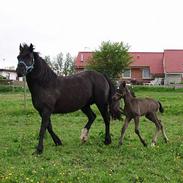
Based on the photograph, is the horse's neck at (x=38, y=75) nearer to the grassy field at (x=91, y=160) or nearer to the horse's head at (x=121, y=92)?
the grassy field at (x=91, y=160)

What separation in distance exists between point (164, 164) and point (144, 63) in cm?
6352

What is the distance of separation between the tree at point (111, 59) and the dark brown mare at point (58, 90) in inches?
1797

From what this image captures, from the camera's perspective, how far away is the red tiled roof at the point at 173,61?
67438 millimetres

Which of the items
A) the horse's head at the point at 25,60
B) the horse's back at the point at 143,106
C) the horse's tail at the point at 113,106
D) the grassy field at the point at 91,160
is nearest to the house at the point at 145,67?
the grassy field at the point at 91,160

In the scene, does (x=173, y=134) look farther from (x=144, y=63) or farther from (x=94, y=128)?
(x=144, y=63)

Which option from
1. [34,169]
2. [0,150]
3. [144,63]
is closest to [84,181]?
[34,169]

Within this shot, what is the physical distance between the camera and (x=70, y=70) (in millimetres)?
72250

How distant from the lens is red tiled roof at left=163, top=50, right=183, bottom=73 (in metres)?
67.4

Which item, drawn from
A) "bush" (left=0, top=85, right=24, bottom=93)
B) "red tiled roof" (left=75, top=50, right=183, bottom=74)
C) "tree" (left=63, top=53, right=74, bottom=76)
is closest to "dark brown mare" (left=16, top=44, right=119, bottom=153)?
"bush" (left=0, top=85, right=24, bottom=93)

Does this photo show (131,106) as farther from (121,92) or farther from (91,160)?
(91,160)

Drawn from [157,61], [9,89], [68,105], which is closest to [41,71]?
[68,105]

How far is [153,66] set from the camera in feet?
230

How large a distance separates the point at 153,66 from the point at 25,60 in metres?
61.8

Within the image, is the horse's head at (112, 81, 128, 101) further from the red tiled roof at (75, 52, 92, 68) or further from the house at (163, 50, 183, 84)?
the red tiled roof at (75, 52, 92, 68)
